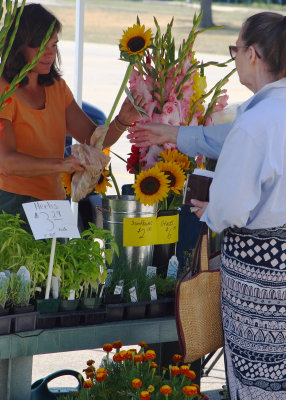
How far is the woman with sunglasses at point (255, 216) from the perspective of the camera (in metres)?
1.62

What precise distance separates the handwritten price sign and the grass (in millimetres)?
14635

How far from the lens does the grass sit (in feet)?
59.1

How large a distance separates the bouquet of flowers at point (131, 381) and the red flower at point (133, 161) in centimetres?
58

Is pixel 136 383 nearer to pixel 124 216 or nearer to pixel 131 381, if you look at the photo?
pixel 131 381

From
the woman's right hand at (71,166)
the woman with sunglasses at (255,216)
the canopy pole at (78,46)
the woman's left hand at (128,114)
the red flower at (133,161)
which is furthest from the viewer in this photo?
the canopy pole at (78,46)

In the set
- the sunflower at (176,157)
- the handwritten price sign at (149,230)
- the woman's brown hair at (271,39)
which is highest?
the woman's brown hair at (271,39)

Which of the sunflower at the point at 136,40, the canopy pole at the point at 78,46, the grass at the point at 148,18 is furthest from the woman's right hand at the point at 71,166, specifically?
the grass at the point at 148,18

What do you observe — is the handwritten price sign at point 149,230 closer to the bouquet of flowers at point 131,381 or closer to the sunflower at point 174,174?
the sunflower at point 174,174

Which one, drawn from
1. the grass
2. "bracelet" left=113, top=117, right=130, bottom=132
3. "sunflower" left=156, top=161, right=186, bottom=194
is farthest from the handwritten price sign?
the grass

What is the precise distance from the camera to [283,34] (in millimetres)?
1677

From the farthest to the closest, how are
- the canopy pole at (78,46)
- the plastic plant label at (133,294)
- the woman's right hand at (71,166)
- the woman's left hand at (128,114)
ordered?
the canopy pole at (78,46) → the woman's left hand at (128,114) → the woman's right hand at (71,166) → the plastic plant label at (133,294)

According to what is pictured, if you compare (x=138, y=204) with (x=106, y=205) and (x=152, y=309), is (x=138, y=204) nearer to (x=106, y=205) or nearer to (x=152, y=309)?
(x=106, y=205)

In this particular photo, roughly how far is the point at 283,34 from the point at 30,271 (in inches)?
35.3

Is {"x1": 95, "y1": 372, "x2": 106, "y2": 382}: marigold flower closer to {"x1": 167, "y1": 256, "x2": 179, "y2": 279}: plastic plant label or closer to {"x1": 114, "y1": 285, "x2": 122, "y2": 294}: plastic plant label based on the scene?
{"x1": 114, "y1": 285, "x2": 122, "y2": 294}: plastic plant label
